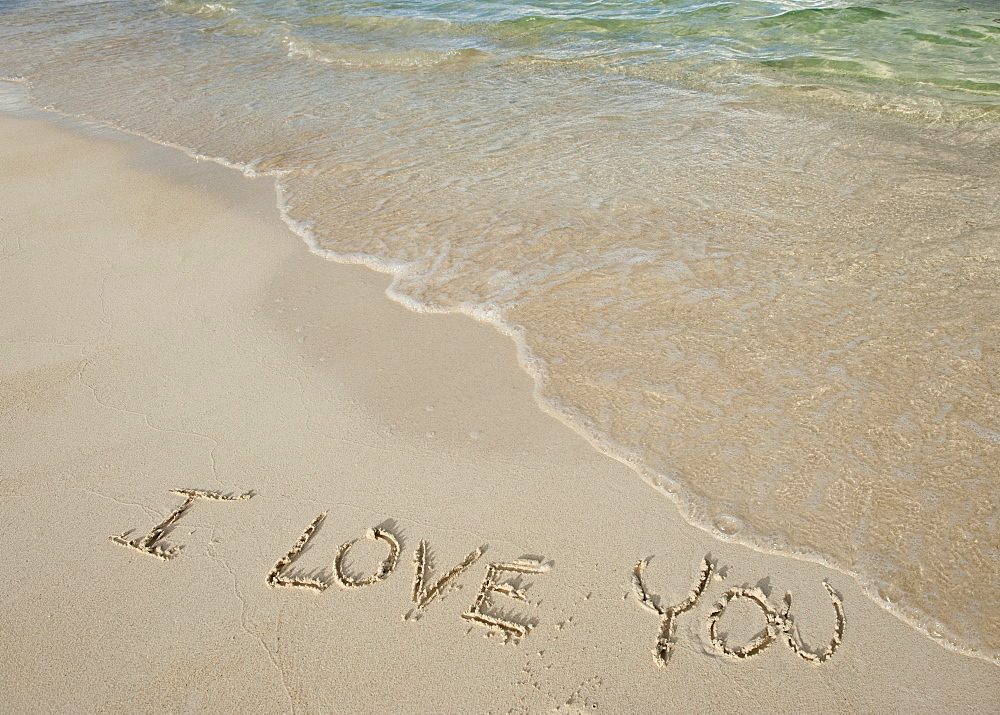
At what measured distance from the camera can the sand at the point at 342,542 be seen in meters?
2.04

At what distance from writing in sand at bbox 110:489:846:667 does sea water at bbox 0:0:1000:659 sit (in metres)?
0.26

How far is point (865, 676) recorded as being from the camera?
6.66 feet

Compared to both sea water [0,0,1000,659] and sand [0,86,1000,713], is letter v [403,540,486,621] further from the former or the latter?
sea water [0,0,1000,659]

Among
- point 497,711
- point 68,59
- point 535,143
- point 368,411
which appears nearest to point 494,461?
point 368,411

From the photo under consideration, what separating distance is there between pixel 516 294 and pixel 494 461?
1.19 metres

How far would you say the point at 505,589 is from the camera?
7.49 ft

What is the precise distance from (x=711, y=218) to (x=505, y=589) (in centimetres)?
274

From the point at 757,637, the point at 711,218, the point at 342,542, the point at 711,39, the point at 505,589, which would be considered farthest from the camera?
the point at 711,39

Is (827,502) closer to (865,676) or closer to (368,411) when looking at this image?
(865,676)

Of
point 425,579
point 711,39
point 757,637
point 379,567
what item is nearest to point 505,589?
point 425,579

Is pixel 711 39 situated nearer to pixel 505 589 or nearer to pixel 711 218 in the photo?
pixel 711 218

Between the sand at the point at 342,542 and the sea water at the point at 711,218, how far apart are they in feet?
0.73

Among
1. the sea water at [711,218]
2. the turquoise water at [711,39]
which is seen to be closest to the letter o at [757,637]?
the sea water at [711,218]

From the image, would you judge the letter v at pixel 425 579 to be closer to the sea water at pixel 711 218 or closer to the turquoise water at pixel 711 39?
the sea water at pixel 711 218
